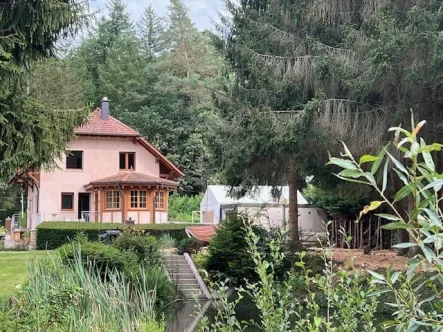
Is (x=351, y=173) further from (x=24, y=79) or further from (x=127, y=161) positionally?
(x=127, y=161)

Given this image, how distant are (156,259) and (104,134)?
1487 cm

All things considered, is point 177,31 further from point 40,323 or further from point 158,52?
point 40,323

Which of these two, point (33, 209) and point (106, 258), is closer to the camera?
point (106, 258)

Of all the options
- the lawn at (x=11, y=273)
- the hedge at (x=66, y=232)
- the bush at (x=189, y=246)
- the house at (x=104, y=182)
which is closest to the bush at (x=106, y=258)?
the lawn at (x=11, y=273)

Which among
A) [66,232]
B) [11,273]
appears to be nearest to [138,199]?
[66,232]

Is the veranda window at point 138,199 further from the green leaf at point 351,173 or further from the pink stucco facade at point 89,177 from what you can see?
Result: the green leaf at point 351,173

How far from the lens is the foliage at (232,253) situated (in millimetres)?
13852

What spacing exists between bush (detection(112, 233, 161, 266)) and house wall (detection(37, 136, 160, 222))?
43.3 feet

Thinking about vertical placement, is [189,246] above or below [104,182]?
below

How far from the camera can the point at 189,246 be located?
18891 millimetres

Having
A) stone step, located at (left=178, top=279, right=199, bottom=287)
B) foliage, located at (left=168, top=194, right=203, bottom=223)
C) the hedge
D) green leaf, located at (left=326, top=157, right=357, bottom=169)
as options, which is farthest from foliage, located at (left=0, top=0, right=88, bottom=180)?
foliage, located at (left=168, top=194, right=203, bottom=223)

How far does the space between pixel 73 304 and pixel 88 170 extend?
2340cm

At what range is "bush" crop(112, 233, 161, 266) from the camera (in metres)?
12.9

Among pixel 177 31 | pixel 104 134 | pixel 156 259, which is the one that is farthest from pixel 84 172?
pixel 177 31
